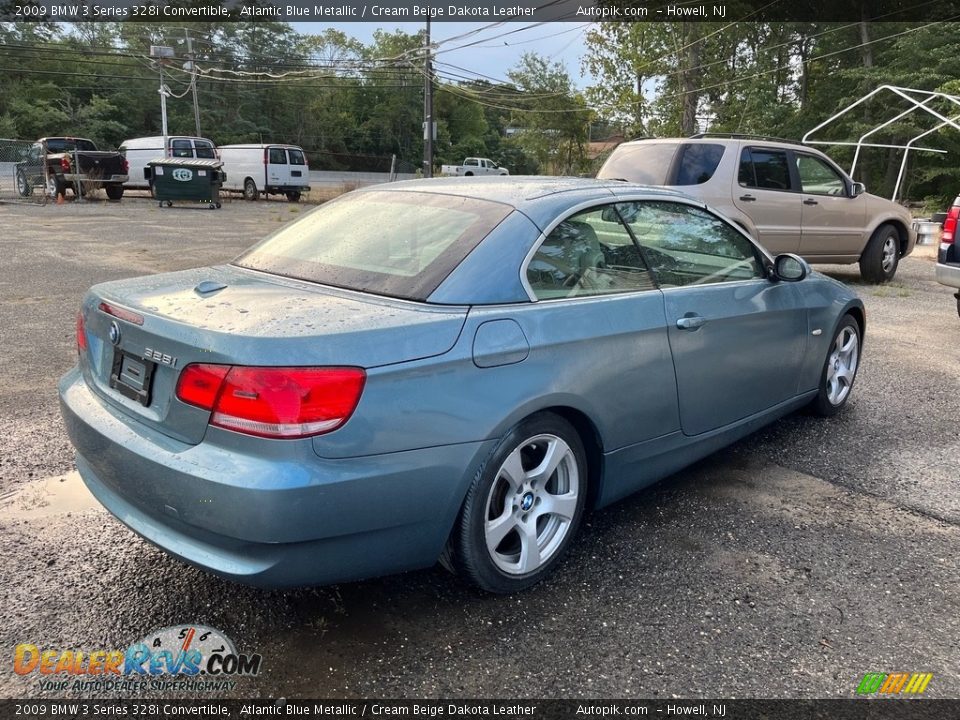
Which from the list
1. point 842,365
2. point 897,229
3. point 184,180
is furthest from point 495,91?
point 842,365

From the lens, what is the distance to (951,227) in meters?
7.08

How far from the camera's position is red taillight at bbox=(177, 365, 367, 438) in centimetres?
214

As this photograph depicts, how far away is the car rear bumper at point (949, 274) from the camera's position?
7008 mm

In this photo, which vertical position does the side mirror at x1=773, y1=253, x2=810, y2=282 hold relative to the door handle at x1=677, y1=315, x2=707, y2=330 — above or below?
above

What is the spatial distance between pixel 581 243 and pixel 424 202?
0.71 meters

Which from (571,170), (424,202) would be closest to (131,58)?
(571,170)

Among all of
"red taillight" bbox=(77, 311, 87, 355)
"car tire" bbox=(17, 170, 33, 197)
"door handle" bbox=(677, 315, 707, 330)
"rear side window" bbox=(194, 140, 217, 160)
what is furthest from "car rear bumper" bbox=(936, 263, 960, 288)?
"car tire" bbox=(17, 170, 33, 197)

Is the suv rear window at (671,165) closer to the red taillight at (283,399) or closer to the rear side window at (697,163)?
the rear side window at (697,163)

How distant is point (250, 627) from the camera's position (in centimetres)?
252

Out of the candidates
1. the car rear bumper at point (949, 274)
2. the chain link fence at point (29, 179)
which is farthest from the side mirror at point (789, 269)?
the chain link fence at point (29, 179)

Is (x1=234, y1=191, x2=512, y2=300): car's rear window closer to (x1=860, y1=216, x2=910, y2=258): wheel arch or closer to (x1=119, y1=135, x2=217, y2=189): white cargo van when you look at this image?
(x1=860, y1=216, x2=910, y2=258): wheel arch

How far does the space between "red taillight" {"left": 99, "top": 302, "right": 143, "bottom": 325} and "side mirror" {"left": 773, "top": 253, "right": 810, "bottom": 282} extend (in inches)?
121

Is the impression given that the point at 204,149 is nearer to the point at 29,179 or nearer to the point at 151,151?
the point at 151,151

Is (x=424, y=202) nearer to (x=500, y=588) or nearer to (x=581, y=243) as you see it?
(x=581, y=243)
